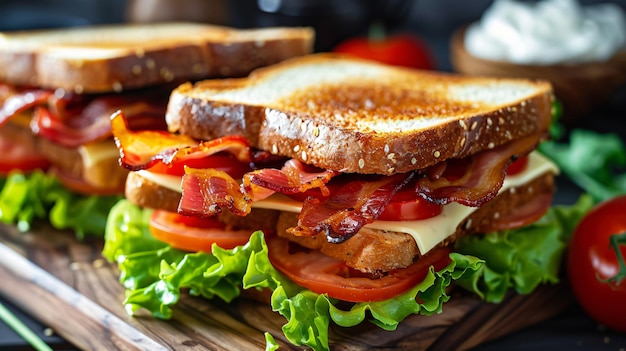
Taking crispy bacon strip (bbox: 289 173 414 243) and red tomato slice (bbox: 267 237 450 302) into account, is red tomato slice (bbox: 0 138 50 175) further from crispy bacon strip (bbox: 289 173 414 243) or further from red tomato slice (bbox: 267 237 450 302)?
crispy bacon strip (bbox: 289 173 414 243)

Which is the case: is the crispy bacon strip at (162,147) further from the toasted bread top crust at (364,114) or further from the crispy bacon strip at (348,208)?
the crispy bacon strip at (348,208)

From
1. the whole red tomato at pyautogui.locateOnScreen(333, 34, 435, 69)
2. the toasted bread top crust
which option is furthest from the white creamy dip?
the toasted bread top crust

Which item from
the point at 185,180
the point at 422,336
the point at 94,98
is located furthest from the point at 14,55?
the point at 422,336

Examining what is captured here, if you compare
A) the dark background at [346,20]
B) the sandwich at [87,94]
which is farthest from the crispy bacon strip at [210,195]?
the sandwich at [87,94]

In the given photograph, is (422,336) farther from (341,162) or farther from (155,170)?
(155,170)

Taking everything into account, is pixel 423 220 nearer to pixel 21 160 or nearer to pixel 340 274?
pixel 340 274

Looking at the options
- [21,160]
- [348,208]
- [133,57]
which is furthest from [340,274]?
[21,160]
